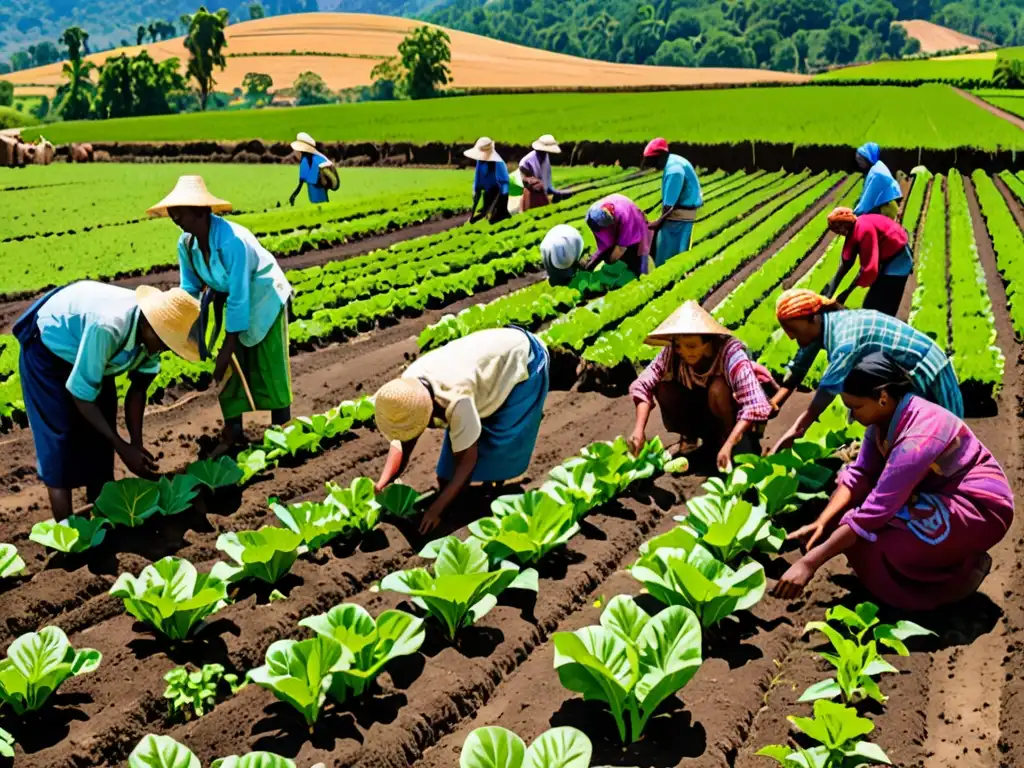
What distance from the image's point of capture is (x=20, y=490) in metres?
6.62

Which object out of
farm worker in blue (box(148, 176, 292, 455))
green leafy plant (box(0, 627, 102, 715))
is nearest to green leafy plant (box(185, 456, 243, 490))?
farm worker in blue (box(148, 176, 292, 455))

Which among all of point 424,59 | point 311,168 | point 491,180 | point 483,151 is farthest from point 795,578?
point 424,59

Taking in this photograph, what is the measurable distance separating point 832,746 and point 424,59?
68290 mm

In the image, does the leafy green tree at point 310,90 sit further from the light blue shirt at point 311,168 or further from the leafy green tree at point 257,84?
the light blue shirt at point 311,168

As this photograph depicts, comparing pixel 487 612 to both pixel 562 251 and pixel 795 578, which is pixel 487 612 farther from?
pixel 562 251

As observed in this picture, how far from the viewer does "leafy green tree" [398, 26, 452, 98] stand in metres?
66.7

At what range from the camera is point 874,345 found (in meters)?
4.86

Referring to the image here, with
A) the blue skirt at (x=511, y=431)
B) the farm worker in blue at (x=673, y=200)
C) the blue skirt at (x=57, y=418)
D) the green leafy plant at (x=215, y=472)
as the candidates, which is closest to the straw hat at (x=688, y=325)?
the blue skirt at (x=511, y=431)

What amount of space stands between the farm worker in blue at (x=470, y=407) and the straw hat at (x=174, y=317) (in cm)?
98

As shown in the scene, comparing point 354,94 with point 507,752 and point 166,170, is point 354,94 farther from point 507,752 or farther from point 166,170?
point 507,752

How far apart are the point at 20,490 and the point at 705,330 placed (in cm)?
457

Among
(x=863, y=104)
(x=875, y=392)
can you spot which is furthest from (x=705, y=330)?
(x=863, y=104)

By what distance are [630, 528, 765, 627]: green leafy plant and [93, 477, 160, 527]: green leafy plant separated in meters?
2.68

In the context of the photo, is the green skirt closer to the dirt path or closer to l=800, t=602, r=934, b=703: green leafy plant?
l=800, t=602, r=934, b=703: green leafy plant
